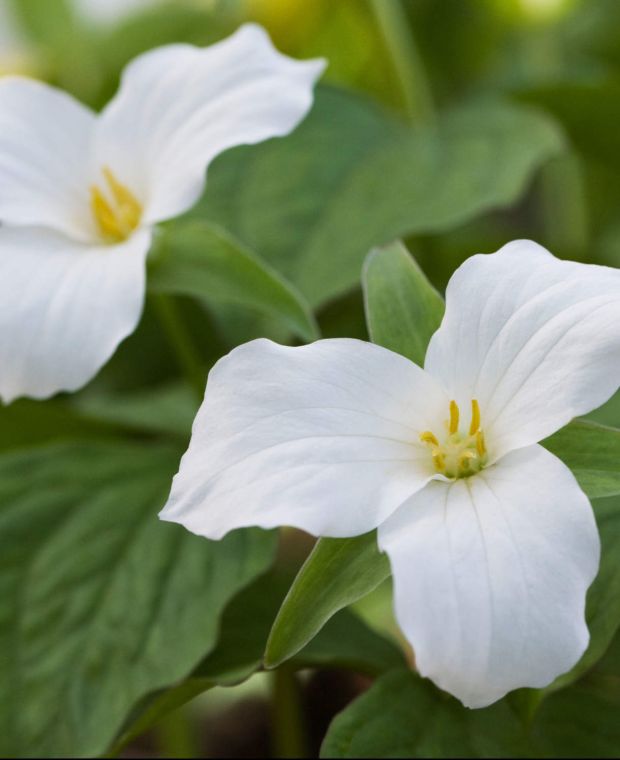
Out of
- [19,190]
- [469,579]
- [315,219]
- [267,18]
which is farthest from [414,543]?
[267,18]

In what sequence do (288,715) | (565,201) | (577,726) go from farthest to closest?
(565,201)
(288,715)
(577,726)

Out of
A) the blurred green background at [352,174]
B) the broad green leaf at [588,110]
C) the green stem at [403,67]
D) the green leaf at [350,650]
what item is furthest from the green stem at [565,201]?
the green leaf at [350,650]

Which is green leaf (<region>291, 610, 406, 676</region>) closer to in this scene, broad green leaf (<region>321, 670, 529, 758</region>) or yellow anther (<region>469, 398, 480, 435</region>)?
broad green leaf (<region>321, 670, 529, 758</region>)

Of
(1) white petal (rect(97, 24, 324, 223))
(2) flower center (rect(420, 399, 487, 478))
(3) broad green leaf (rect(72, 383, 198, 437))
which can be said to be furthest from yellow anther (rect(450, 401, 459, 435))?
(3) broad green leaf (rect(72, 383, 198, 437))

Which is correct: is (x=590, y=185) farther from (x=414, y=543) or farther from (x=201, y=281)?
(x=414, y=543)

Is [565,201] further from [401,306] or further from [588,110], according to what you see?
[401,306]

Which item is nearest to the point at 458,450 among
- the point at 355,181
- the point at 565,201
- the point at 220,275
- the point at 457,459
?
the point at 457,459
